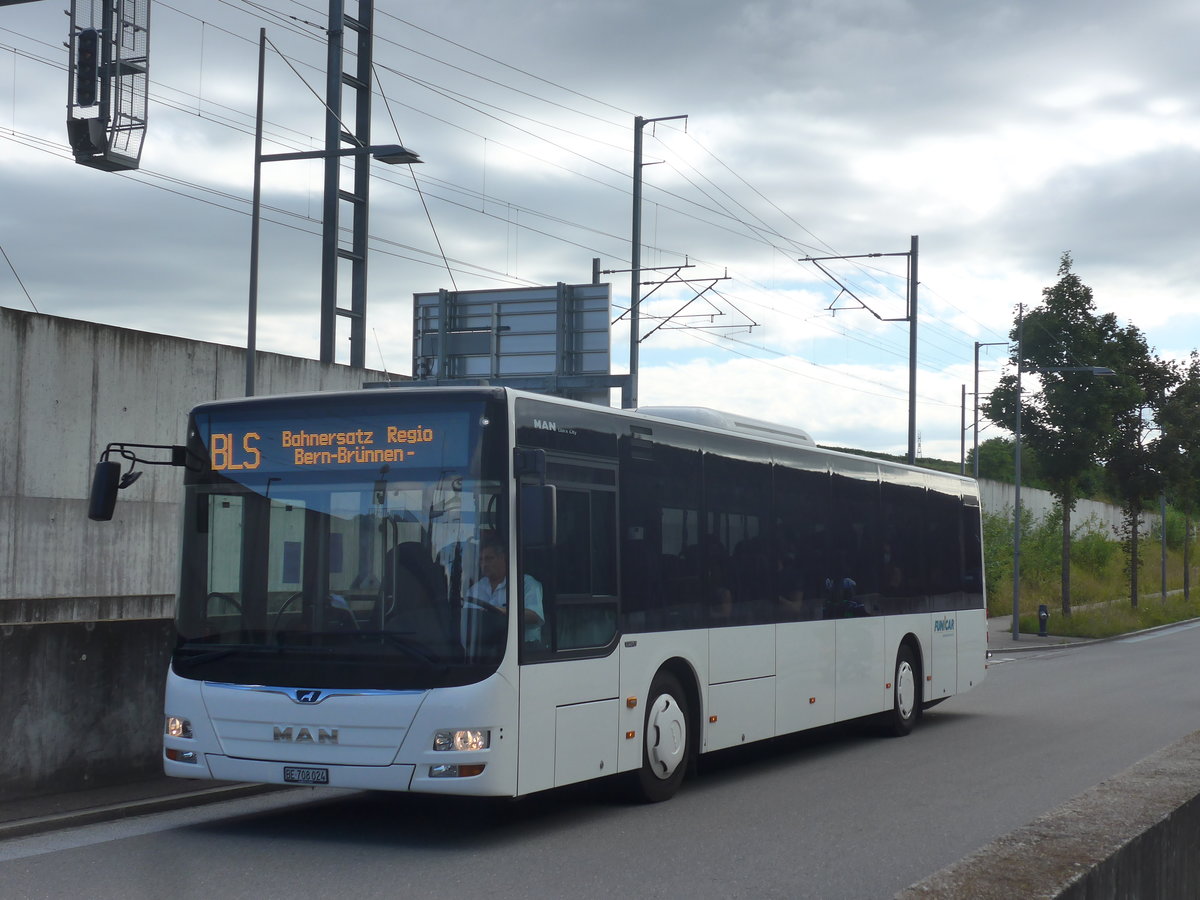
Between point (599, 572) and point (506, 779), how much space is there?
1831 mm

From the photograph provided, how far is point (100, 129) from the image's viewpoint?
39.0ft

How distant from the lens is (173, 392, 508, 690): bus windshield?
920 cm

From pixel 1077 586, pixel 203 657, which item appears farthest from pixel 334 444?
pixel 1077 586

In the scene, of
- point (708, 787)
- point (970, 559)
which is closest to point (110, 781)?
point (708, 787)

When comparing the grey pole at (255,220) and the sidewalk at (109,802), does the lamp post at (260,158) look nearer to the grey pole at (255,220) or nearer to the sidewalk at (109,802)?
the grey pole at (255,220)

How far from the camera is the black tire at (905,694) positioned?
16531mm

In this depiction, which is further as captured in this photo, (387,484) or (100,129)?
(100,129)

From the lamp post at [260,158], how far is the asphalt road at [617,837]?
360 inches

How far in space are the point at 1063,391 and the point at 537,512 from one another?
3336 cm

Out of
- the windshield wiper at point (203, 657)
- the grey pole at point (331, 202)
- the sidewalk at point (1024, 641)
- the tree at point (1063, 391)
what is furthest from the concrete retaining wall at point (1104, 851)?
the tree at point (1063, 391)

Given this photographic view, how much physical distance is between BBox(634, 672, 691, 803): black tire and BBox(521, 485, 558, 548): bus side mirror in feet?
7.10

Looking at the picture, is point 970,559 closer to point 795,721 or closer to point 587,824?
point 795,721

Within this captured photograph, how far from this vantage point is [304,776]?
9.23 metres

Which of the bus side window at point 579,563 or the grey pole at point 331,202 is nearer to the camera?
the bus side window at point 579,563
